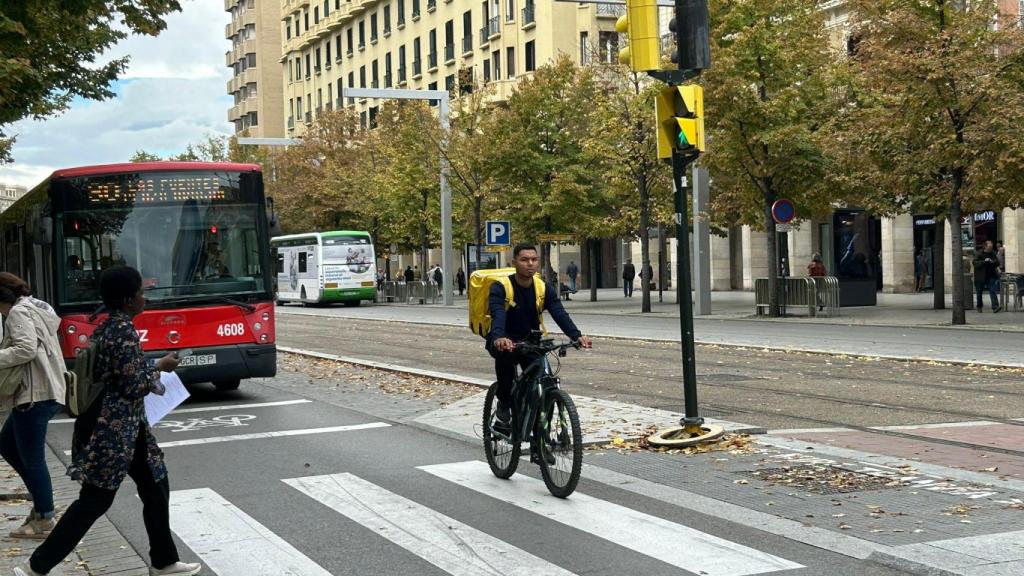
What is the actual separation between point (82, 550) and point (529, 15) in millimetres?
58112

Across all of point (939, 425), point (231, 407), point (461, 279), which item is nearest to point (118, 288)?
point (939, 425)

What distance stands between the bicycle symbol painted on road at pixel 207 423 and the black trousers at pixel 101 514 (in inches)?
258

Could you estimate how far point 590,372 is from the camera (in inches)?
687

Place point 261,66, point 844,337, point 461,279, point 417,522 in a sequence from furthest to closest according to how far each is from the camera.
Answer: point 261,66 → point 461,279 → point 844,337 → point 417,522

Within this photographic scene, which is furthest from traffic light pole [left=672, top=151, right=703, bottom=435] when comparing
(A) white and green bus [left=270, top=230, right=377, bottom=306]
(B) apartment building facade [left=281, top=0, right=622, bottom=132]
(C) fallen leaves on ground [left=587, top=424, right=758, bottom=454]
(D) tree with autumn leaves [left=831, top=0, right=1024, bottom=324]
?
(A) white and green bus [left=270, top=230, right=377, bottom=306]

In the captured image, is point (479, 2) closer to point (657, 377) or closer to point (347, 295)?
point (347, 295)

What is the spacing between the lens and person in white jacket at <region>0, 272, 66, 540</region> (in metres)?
6.86

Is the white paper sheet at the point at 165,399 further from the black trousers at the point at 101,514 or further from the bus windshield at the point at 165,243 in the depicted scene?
the bus windshield at the point at 165,243

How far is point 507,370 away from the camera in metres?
8.40

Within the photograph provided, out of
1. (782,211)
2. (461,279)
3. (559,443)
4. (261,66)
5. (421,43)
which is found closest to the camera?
(559,443)

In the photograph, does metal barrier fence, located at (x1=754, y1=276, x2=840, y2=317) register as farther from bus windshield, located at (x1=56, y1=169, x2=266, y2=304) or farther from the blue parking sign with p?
bus windshield, located at (x1=56, y1=169, x2=266, y2=304)

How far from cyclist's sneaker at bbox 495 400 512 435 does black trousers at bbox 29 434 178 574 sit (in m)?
2.86

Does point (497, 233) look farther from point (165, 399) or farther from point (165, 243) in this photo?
point (165, 399)

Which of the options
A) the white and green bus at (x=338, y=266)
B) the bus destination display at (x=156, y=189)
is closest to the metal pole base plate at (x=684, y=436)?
the bus destination display at (x=156, y=189)
